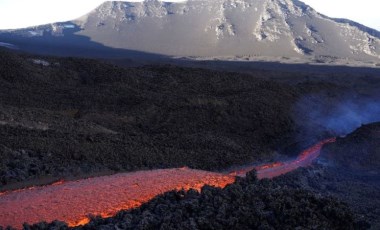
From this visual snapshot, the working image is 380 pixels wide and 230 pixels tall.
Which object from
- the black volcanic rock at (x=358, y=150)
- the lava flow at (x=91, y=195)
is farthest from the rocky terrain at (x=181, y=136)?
the lava flow at (x=91, y=195)

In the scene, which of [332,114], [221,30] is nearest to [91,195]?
[332,114]

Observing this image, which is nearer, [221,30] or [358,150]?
[358,150]

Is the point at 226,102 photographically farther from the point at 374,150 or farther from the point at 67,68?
the point at 67,68

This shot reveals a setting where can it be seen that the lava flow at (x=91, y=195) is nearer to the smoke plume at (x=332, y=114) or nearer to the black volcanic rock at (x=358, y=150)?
the black volcanic rock at (x=358, y=150)

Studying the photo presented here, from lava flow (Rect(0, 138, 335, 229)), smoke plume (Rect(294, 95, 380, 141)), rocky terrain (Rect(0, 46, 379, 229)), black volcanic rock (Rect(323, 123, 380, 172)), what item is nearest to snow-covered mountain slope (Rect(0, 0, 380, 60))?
smoke plume (Rect(294, 95, 380, 141))

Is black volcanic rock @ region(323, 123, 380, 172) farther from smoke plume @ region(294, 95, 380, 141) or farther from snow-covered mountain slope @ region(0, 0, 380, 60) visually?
snow-covered mountain slope @ region(0, 0, 380, 60)

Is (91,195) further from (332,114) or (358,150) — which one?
(332,114)

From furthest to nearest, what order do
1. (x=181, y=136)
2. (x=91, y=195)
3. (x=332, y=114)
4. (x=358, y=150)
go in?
(x=332, y=114) → (x=181, y=136) → (x=358, y=150) → (x=91, y=195)

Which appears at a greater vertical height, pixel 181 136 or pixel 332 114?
pixel 332 114
